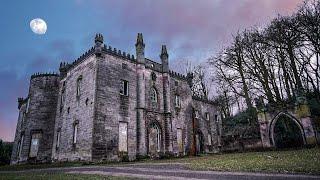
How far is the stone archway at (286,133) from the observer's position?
21950 mm

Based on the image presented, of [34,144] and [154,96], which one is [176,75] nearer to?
[154,96]

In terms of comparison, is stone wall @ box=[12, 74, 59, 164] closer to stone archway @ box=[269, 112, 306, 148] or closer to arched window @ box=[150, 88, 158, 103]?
arched window @ box=[150, 88, 158, 103]

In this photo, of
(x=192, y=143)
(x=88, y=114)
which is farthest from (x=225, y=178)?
(x=192, y=143)

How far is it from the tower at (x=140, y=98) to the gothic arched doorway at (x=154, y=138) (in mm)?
1033

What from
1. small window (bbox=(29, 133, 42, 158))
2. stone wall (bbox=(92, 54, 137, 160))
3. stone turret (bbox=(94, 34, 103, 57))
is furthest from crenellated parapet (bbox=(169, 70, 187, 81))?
small window (bbox=(29, 133, 42, 158))

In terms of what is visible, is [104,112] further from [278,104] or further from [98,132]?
[278,104]

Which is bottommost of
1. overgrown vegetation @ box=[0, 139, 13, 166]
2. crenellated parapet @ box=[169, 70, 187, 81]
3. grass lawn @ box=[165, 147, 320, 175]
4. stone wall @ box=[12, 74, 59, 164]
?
grass lawn @ box=[165, 147, 320, 175]

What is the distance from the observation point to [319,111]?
22453 mm

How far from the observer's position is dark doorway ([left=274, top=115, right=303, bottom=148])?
73.2ft

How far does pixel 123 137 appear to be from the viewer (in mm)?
21719

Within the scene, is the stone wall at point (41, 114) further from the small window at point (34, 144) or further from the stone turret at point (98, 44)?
the stone turret at point (98, 44)

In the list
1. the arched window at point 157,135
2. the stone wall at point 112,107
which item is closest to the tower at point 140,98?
the stone wall at point 112,107

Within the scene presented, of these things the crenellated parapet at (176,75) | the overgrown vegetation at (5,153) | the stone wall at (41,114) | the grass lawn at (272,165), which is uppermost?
the crenellated parapet at (176,75)

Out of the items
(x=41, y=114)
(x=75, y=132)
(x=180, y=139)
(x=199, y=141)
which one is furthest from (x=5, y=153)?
(x=199, y=141)
